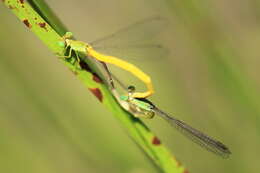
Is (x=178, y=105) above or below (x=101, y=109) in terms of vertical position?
below

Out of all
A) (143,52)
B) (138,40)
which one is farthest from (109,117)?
(138,40)

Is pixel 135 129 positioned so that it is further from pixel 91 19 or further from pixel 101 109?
pixel 91 19

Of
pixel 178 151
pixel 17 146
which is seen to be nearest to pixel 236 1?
pixel 178 151

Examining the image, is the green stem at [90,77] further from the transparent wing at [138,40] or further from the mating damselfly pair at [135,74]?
the transparent wing at [138,40]

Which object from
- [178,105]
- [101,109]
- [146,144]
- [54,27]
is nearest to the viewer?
[54,27]

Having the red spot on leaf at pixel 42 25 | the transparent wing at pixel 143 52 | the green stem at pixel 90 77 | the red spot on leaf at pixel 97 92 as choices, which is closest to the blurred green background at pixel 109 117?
the transparent wing at pixel 143 52

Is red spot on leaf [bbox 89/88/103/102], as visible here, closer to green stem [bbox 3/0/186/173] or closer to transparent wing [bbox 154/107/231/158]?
green stem [bbox 3/0/186/173]
